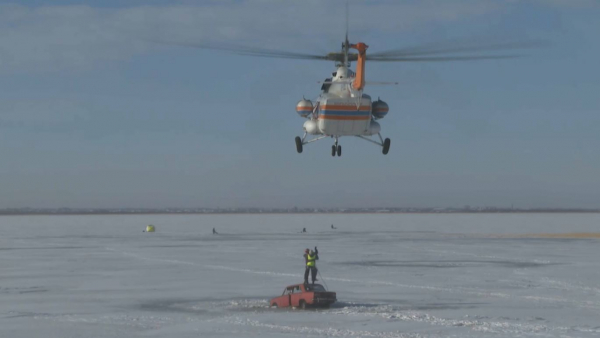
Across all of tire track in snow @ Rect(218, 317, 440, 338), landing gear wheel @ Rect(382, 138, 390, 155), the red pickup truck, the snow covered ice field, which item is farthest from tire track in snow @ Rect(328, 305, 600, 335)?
landing gear wheel @ Rect(382, 138, 390, 155)

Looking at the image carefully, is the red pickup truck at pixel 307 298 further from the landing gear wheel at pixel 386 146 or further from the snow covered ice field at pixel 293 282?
the landing gear wheel at pixel 386 146

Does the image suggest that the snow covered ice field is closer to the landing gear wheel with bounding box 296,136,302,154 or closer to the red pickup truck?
the red pickup truck

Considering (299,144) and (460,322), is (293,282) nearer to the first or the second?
(299,144)

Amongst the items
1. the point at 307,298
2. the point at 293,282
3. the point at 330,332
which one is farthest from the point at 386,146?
the point at 330,332

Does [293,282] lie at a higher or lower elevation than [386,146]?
lower

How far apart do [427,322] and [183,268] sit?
25.1m

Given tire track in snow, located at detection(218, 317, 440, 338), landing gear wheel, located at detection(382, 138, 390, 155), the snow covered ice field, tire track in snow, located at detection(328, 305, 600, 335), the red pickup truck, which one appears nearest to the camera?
tire track in snow, located at detection(218, 317, 440, 338)

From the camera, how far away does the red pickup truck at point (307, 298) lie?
33.8 metres

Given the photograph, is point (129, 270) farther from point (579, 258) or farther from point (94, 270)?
point (579, 258)

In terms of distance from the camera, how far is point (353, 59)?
43.8 m

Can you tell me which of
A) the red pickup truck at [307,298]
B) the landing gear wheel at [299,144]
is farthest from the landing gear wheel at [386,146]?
the red pickup truck at [307,298]

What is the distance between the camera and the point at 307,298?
33.8 m

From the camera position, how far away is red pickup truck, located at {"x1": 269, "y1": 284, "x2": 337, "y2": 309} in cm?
3375

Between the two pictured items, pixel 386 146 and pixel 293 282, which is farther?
pixel 386 146
